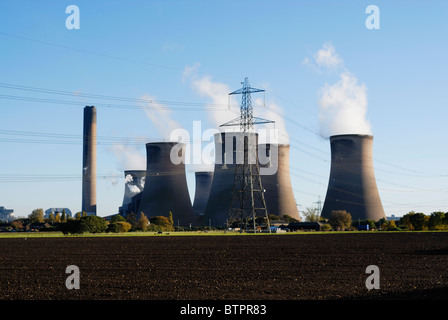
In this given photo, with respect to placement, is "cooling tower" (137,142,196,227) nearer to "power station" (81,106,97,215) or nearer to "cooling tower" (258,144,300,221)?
"cooling tower" (258,144,300,221)

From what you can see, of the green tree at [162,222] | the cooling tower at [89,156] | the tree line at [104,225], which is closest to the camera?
the tree line at [104,225]

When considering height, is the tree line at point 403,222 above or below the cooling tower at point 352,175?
below

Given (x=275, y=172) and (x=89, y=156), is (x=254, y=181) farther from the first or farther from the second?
(x=89, y=156)

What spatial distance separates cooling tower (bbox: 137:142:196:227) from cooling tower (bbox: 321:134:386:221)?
16.8 m

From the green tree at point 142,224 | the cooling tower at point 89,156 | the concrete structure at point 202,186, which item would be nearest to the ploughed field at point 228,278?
the green tree at point 142,224

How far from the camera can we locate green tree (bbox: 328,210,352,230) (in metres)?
63.0

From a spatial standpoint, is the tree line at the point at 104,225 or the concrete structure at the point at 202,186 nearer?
the tree line at the point at 104,225

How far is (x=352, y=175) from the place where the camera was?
57000 millimetres

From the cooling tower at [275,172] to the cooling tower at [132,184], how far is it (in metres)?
30.0

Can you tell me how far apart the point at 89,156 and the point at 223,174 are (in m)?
26.6

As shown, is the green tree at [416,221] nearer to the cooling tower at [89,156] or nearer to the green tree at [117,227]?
the green tree at [117,227]

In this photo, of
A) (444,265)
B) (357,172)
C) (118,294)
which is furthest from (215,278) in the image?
(357,172)

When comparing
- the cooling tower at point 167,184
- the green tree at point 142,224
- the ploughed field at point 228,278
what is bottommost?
the green tree at point 142,224

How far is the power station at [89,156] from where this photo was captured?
78125 millimetres
